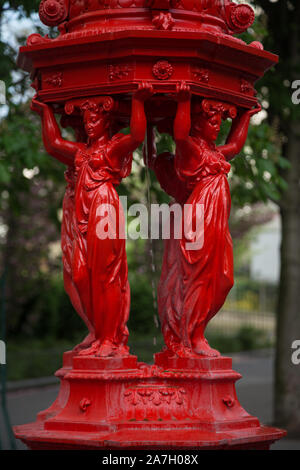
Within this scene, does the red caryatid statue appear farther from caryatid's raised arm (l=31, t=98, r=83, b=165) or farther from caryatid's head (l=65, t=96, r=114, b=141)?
caryatid's raised arm (l=31, t=98, r=83, b=165)

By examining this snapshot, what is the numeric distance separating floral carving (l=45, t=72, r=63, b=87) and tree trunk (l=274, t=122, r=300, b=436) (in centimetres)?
642

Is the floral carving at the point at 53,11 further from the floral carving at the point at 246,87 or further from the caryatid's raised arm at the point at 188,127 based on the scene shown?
the floral carving at the point at 246,87

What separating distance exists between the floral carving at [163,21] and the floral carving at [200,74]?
0.97ft

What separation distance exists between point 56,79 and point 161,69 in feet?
2.33

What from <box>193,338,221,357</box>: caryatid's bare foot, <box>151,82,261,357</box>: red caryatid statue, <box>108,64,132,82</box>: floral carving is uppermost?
<box>108,64,132,82</box>: floral carving

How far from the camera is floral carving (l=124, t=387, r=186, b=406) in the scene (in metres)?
4.89

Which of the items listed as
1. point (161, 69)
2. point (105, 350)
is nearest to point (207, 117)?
point (161, 69)

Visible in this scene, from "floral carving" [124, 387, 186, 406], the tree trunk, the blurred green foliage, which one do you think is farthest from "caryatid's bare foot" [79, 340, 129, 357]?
the tree trunk

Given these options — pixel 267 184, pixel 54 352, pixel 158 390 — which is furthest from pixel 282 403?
pixel 54 352

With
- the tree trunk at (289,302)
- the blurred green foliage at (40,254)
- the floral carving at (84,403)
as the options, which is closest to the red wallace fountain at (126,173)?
the floral carving at (84,403)

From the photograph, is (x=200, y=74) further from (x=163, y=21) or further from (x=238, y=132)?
(x=238, y=132)

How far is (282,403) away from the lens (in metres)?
11.2

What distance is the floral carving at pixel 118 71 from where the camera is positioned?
4.98 m
